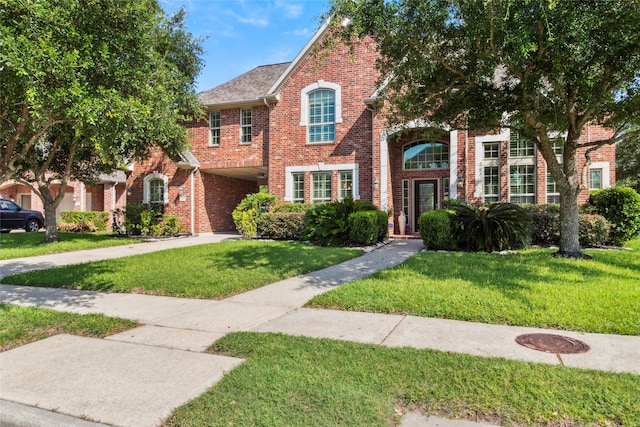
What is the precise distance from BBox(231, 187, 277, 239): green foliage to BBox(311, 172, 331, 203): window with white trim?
5.47 ft

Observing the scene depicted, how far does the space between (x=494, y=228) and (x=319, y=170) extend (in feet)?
24.9

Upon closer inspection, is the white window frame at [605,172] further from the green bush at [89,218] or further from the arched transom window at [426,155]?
the green bush at [89,218]

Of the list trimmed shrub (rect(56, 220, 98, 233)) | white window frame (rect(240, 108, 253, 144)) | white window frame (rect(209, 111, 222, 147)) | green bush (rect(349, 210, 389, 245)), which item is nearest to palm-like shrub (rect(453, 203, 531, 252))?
green bush (rect(349, 210, 389, 245))

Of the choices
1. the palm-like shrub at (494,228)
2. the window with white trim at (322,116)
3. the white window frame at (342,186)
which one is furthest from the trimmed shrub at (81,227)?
the palm-like shrub at (494,228)

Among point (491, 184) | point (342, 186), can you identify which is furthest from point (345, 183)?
point (491, 184)

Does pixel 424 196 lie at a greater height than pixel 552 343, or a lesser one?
greater

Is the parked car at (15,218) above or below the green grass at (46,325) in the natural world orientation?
above

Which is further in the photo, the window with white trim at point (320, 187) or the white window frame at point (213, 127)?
A: the white window frame at point (213, 127)

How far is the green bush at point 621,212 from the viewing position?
11578 mm

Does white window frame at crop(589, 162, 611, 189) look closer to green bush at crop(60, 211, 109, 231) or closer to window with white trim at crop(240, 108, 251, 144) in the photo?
window with white trim at crop(240, 108, 251, 144)

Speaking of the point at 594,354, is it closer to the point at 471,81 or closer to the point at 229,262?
the point at 471,81

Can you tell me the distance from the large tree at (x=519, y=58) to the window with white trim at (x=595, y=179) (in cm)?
459

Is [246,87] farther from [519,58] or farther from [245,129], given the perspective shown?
[519,58]

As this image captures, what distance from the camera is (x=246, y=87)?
19109mm
